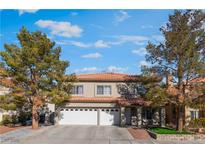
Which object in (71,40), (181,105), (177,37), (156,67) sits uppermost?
(71,40)

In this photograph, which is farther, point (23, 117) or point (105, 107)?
point (105, 107)

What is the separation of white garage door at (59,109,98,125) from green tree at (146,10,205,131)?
11681mm

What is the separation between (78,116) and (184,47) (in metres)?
15.4

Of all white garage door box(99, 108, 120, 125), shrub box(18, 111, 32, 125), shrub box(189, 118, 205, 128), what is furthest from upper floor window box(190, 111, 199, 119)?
shrub box(18, 111, 32, 125)

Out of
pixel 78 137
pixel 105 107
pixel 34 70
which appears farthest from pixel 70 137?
pixel 105 107

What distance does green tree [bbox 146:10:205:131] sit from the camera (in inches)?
1275

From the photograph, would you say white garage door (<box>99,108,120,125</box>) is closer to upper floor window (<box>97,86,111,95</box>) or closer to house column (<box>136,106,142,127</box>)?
upper floor window (<box>97,86,111,95</box>)

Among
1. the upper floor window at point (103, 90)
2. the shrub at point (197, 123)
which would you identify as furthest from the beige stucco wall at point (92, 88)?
the shrub at point (197, 123)

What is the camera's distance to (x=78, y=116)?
139 ft

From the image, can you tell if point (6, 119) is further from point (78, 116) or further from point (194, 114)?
point (194, 114)
